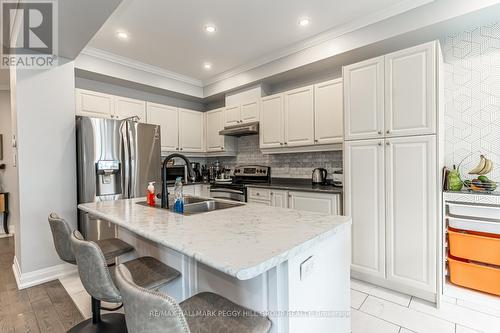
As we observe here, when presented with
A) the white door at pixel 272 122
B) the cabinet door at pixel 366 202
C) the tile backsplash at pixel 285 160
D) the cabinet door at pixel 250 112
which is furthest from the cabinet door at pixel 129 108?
the cabinet door at pixel 366 202

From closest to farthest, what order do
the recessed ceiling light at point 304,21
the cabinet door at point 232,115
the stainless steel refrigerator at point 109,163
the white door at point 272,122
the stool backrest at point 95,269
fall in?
the stool backrest at point 95,269 < the recessed ceiling light at point 304,21 < the stainless steel refrigerator at point 109,163 < the white door at point 272,122 < the cabinet door at point 232,115

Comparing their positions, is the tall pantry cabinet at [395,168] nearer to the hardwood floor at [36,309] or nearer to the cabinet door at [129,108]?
the hardwood floor at [36,309]

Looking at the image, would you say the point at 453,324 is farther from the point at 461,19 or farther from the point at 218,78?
the point at 218,78

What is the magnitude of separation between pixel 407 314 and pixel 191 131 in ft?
12.9

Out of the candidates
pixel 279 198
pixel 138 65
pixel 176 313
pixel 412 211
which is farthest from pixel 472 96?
pixel 138 65

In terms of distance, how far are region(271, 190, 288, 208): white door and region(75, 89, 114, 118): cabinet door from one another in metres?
2.57

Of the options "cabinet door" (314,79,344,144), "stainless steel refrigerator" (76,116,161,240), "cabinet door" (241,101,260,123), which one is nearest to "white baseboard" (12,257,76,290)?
"stainless steel refrigerator" (76,116,161,240)

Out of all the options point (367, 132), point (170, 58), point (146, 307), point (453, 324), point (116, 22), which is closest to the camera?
point (146, 307)

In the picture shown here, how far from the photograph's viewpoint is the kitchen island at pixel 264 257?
3.05ft

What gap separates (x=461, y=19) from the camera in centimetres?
225

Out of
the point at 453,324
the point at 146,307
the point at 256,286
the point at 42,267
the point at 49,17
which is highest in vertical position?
the point at 49,17

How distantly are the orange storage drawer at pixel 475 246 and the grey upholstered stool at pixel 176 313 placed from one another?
2.14m

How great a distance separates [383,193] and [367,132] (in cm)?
60

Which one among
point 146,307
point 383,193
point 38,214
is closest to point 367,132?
point 383,193
